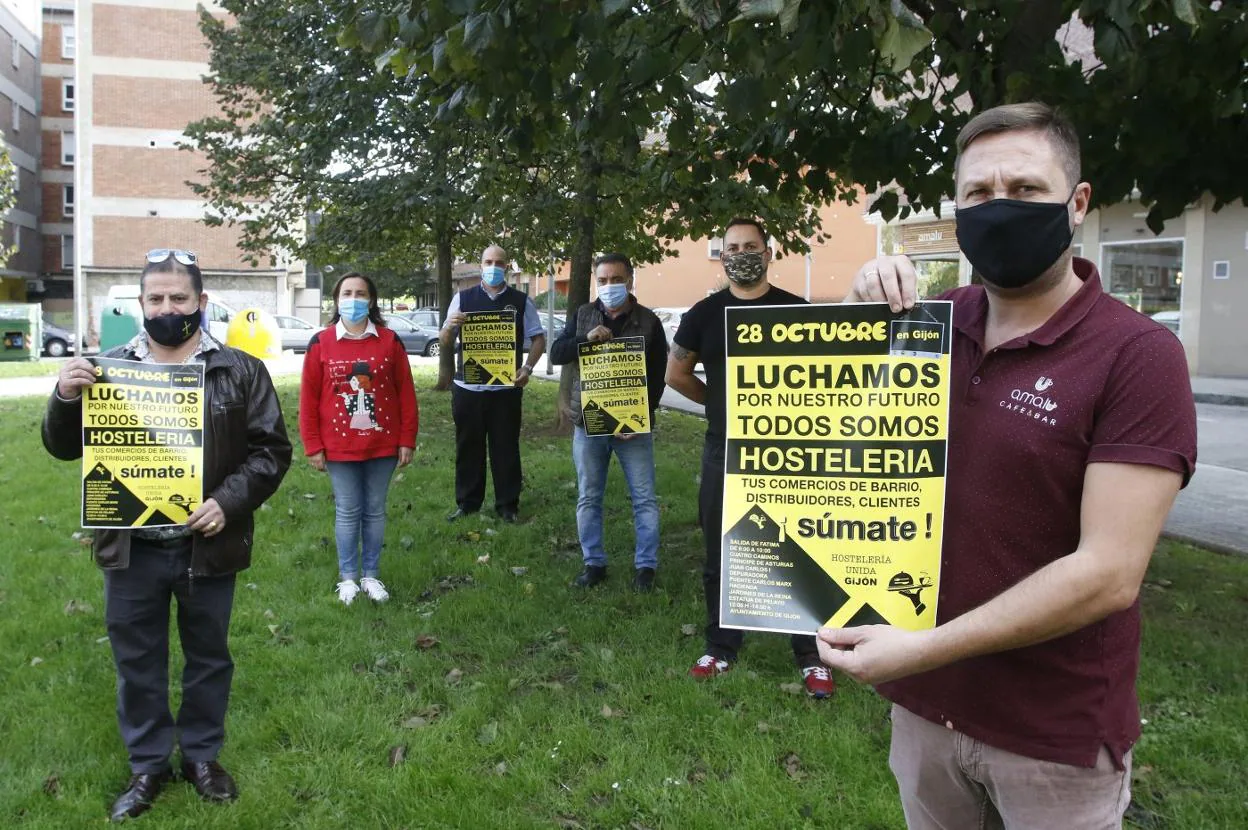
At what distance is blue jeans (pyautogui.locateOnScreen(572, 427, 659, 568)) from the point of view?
6395 mm

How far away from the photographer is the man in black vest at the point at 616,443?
6.39 meters

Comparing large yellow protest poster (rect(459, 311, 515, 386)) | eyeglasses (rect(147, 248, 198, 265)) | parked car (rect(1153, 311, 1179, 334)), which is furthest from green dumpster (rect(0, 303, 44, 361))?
parked car (rect(1153, 311, 1179, 334))

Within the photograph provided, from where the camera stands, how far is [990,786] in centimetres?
202

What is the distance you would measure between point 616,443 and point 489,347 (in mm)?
1877

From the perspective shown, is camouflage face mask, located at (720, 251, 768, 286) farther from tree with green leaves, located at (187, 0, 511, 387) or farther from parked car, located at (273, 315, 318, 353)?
parked car, located at (273, 315, 318, 353)

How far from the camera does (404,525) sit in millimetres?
8016

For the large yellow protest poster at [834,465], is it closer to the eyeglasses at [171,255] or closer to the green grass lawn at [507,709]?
the green grass lawn at [507,709]

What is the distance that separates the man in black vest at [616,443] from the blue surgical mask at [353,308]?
129cm

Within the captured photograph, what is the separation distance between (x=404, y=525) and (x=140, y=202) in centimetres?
4527

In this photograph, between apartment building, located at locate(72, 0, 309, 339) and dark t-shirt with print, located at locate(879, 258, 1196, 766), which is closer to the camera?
dark t-shirt with print, located at locate(879, 258, 1196, 766)

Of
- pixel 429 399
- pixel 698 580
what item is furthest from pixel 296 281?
pixel 698 580

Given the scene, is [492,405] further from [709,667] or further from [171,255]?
[171,255]

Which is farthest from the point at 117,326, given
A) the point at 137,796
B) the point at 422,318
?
the point at 422,318

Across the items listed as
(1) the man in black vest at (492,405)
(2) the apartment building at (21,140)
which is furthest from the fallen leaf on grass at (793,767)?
(2) the apartment building at (21,140)
